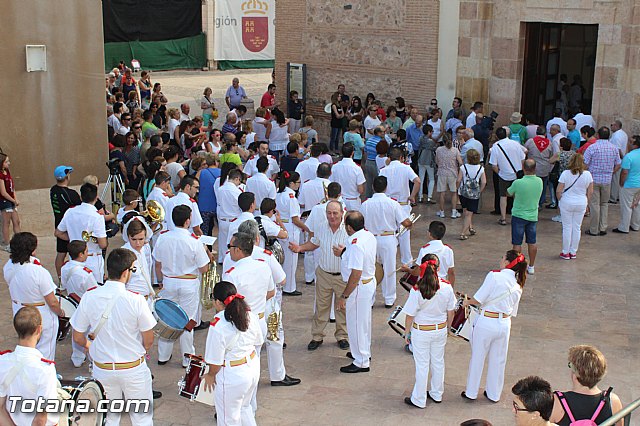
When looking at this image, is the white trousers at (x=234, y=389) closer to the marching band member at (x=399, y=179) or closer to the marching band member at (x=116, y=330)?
the marching band member at (x=116, y=330)

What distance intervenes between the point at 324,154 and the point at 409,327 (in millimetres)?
6097

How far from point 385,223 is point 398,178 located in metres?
1.85

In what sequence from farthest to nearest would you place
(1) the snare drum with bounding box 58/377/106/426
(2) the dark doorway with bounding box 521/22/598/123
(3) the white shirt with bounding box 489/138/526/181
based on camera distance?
1. (2) the dark doorway with bounding box 521/22/598/123
2. (3) the white shirt with bounding box 489/138/526/181
3. (1) the snare drum with bounding box 58/377/106/426

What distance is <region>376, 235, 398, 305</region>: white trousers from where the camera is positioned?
1142cm

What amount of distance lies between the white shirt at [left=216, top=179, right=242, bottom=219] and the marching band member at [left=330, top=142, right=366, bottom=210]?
5.80ft

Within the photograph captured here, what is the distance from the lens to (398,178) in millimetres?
12984

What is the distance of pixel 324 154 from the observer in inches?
559

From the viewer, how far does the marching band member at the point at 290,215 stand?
11.6 metres

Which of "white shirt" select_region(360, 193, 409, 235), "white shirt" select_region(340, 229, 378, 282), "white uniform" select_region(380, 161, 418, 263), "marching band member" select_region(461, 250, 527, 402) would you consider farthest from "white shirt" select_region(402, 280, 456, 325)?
"white uniform" select_region(380, 161, 418, 263)

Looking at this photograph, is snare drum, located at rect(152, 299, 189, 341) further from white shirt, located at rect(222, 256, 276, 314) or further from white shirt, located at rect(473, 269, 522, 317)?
white shirt, located at rect(473, 269, 522, 317)

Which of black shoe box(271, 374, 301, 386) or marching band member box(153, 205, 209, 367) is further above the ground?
marching band member box(153, 205, 209, 367)

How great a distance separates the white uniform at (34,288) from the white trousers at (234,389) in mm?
2354

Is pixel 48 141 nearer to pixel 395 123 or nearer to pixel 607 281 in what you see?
pixel 395 123

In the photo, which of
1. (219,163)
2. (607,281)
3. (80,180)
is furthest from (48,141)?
(607,281)
